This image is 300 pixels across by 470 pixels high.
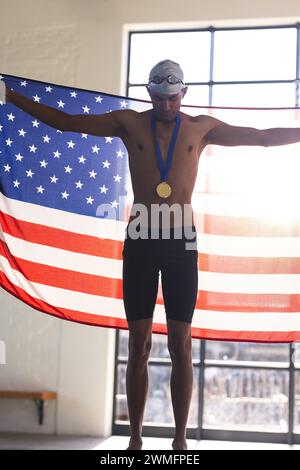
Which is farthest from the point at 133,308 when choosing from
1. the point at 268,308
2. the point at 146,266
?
the point at 268,308

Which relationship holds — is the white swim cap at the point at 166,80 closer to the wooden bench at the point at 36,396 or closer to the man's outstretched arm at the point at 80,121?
the man's outstretched arm at the point at 80,121

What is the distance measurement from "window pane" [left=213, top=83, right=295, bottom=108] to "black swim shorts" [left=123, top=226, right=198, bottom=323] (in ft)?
11.0

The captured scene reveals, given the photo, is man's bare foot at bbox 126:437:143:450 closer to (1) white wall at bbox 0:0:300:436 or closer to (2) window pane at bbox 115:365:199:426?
(1) white wall at bbox 0:0:300:436

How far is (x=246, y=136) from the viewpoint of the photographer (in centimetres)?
385

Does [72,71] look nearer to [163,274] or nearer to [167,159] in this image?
[167,159]

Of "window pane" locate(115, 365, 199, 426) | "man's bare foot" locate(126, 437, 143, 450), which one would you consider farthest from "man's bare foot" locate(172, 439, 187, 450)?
"window pane" locate(115, 365, 199, 426)

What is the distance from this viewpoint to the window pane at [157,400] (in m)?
6.70

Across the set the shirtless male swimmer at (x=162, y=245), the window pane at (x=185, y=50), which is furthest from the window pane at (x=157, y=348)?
the shirtless male swimmer at (x=162, y=245)

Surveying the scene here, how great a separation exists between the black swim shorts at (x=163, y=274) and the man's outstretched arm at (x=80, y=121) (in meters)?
0.59

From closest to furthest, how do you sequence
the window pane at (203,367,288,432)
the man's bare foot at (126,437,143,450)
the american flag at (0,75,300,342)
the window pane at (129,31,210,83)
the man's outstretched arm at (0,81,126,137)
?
the man's bare foot at (126,437,143,450), the man's outstretched arm at (0,81,126,137), the american flag at (0,75,300,342), the window pane at (203,367,288,432), the window pane at (129,31,210,83)

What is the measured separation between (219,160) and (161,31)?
2.52 metres

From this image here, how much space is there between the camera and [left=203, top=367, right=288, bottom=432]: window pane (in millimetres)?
6684

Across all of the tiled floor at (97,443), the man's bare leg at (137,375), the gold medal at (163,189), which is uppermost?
the gold medal at (163,189)

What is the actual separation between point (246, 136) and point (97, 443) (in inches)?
129
